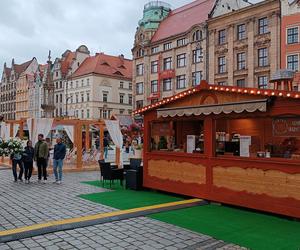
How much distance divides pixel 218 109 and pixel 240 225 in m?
3.12

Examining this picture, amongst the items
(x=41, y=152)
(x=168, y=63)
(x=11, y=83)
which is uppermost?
(x=11, y=83)

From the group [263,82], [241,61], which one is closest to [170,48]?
[241,61]

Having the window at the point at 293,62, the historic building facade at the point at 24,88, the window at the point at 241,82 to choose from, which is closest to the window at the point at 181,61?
the window at the point at 241,82

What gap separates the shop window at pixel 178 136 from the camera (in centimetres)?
1051

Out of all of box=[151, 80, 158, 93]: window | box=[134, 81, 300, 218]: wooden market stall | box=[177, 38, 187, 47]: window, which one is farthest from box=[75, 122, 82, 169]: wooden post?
box=[151, 80, 158, 93]: window

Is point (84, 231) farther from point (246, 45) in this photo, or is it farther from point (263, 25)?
point (263, 25)

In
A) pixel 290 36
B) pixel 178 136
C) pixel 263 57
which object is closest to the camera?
pixel 178 136

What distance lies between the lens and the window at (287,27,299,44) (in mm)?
32125

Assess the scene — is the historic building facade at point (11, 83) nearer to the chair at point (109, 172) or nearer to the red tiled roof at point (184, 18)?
the red tiled roof at point (184, 18)

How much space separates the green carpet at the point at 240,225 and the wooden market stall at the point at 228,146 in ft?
1.41

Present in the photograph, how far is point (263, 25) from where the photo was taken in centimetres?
3581

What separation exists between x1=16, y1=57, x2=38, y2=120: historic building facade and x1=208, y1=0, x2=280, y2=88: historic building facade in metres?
54.1

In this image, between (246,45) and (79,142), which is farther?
(246,45)

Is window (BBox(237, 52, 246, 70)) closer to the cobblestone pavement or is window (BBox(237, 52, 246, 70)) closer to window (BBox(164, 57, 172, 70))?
window (BBox(164, 57, 172, 70))
